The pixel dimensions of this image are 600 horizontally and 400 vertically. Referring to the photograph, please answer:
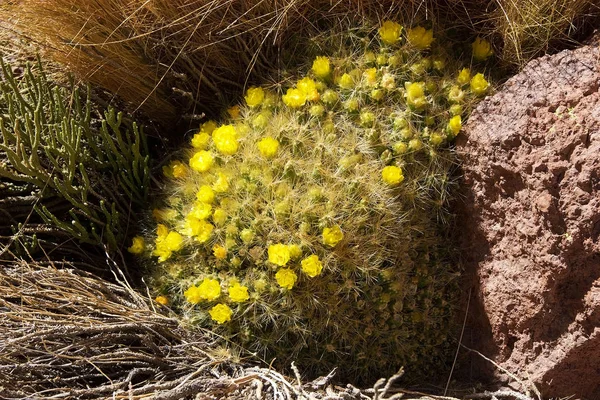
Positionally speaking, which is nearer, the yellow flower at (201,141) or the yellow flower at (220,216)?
the yellow flower at (220,216)

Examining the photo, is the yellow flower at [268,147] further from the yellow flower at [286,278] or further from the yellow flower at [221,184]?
the yellow flower at [286,278]

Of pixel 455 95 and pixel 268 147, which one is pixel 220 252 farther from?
pixel 455 95

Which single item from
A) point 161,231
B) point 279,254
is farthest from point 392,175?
point 161,231

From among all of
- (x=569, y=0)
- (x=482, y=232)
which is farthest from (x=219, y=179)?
(x=569, y=0)

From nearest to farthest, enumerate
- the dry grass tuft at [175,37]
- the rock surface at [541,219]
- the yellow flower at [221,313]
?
the rock surface at [541,219] < the yellow flower at [221,313] < the dry grass tuft at [175,37]

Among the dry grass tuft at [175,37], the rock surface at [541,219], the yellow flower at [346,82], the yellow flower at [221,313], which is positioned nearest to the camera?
the rock surface at [541,219]

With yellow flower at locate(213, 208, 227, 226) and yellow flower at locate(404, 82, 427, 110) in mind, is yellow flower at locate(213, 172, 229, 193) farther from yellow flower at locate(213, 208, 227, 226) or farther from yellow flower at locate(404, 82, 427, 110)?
yellow flower at locate(404, 82, 427, 110)

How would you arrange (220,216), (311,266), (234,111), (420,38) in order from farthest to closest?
(234,111) → (420,38) → (220,216) → (311,266)

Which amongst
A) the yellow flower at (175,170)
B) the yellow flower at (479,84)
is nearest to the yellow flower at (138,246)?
the yellow flower at (175,170)
